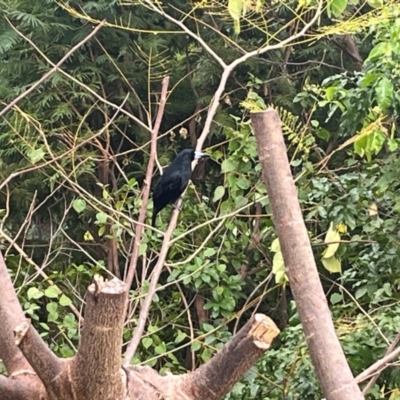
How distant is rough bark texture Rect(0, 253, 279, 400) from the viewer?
789 millimetres

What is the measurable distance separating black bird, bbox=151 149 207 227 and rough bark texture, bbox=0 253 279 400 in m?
1.93

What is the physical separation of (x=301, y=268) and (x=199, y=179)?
2.69 metres

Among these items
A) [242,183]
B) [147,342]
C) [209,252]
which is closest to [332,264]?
[242,183]

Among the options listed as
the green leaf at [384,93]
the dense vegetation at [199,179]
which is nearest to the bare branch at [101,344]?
the green leaf at [384,93]

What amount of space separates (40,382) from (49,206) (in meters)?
2.45

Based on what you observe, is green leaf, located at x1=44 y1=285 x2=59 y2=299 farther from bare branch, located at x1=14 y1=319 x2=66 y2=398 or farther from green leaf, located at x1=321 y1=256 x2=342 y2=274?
bare branch, located at x1=14 y1=319 x2=66 y2=398

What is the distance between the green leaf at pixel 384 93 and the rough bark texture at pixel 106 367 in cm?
88

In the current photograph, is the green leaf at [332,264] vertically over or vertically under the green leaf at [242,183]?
under

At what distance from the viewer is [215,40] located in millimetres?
3178

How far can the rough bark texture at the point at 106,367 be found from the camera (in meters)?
0.79

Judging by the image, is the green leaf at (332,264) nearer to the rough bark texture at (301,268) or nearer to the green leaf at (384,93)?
the green leaf at (384,93)

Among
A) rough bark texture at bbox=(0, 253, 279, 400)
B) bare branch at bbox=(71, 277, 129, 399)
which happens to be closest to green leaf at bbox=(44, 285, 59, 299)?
rough bark texture at bbox=(0, 253, 279, 400)

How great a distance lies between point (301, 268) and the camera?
785 millimetres

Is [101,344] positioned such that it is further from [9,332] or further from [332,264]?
[332,264]
